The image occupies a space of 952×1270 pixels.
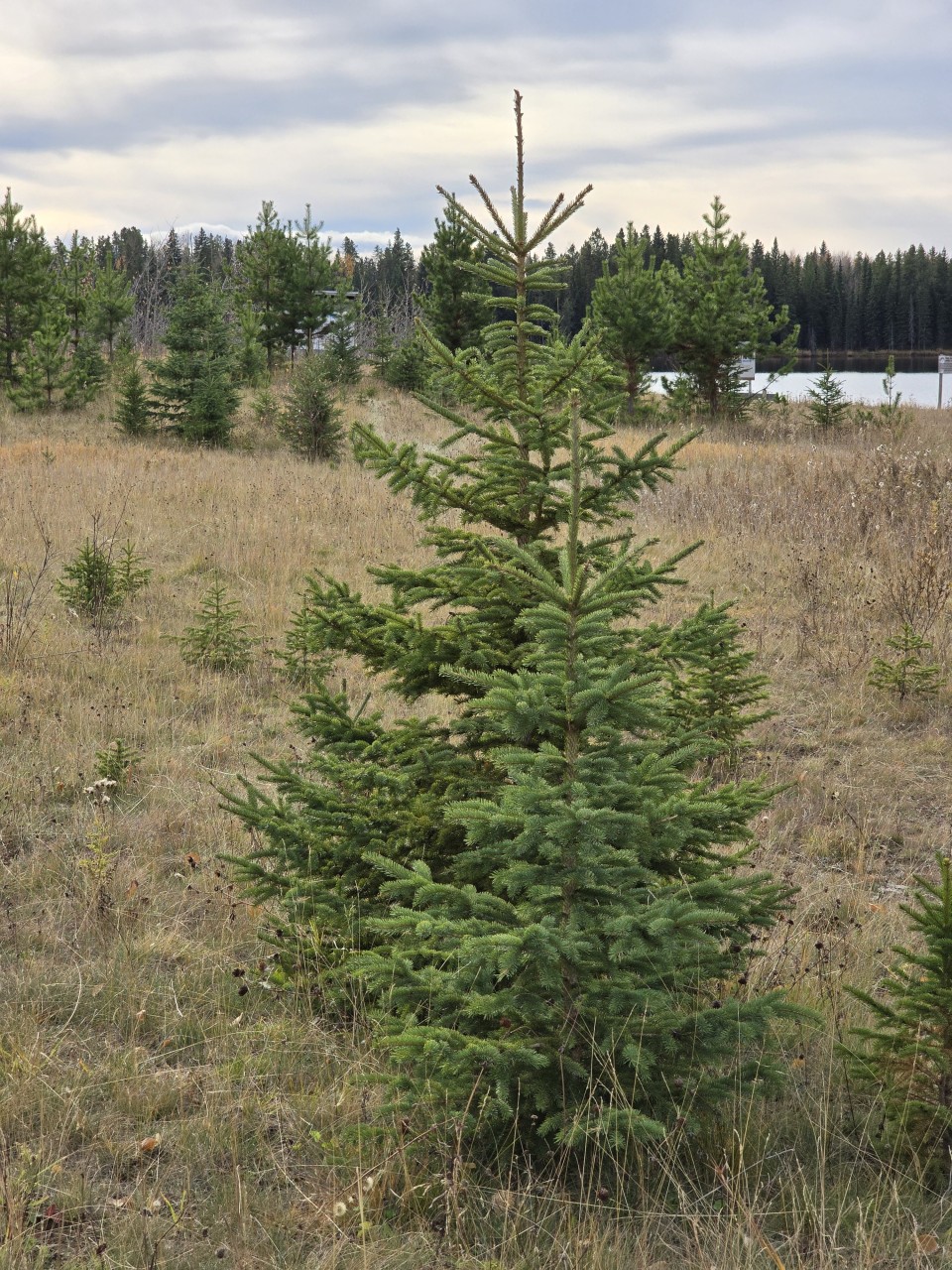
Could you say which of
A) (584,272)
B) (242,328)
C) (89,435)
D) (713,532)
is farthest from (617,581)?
(584,272)

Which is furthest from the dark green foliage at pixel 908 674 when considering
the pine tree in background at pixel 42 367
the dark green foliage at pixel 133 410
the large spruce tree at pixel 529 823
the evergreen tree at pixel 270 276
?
the evergreen tree at pixel 270 276

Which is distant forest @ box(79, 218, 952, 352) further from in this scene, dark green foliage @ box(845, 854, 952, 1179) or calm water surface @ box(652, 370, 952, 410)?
dark green foliage @ box(845, 854, 952, 1179)

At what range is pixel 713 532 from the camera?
556 inches

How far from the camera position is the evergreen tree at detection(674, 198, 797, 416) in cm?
2634

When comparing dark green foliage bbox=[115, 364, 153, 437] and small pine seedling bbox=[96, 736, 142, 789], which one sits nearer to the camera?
small pine seedling bbox=[96, 736, 142, 789]

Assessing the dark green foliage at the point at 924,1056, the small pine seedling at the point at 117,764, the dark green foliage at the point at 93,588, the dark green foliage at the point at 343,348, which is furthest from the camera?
the dark green foliage at the point at 343,348

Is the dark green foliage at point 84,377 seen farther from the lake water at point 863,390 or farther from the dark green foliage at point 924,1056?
the dark green foliage at point 924,1056

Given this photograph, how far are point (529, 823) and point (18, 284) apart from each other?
89.0 feet

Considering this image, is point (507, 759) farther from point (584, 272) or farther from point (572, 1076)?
point (584, 272)

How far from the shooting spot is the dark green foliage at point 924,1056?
2887 millimetres

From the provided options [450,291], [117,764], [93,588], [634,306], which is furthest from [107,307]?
[117,764]

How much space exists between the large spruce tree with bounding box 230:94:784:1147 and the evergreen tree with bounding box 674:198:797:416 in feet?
79.5

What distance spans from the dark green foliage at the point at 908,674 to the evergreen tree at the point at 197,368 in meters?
15.8

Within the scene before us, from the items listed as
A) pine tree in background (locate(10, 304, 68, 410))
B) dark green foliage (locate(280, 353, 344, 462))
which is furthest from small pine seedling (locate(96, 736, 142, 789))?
pine tree in background (locate(10, 304, 68, 410))
